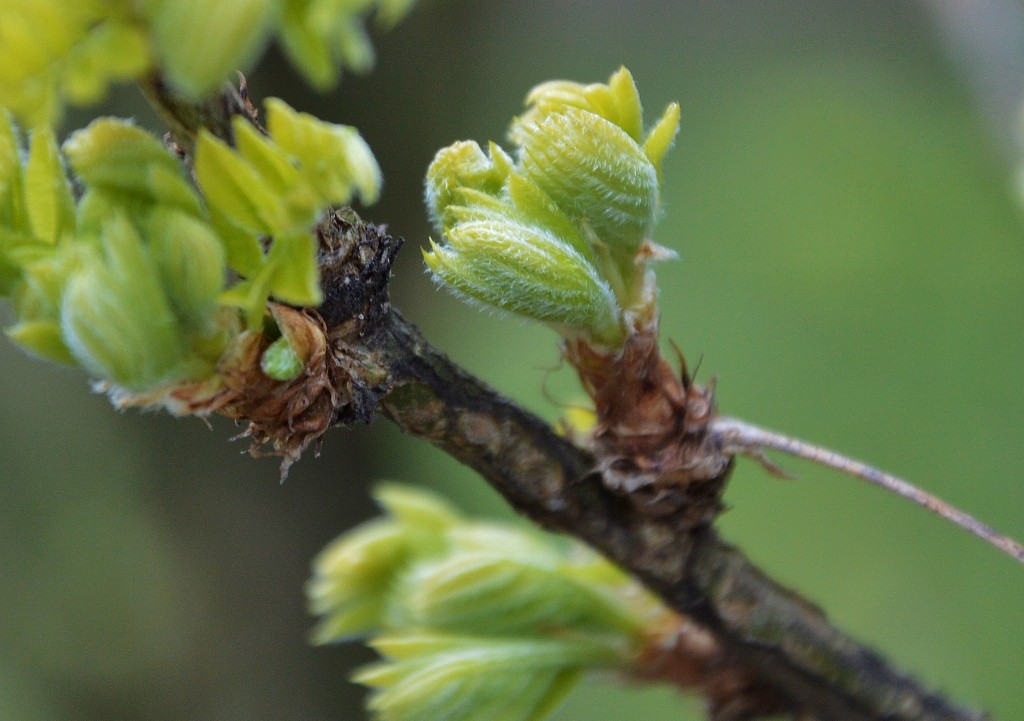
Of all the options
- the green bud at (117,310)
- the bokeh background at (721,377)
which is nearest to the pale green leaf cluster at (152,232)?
the green bud at (117,310)

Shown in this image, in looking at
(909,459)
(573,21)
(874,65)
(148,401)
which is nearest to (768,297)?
(909,459)

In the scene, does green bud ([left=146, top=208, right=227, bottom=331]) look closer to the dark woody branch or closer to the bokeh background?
the dark woody branch

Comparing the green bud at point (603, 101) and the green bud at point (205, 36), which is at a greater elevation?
the green bud at point (603, 101)

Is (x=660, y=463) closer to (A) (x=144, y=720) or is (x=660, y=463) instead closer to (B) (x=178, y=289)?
(B) (x=178, y=289)

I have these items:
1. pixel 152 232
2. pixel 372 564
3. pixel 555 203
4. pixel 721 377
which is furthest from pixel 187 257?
pixel 721 377

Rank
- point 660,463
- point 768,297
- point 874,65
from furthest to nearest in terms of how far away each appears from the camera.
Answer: point 874,65 < point 768,297 < point 660,463

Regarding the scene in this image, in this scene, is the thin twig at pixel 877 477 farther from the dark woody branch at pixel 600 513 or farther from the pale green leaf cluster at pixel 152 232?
the pale green leaf cluster at pixel 152 232

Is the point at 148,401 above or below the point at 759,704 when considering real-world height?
above
